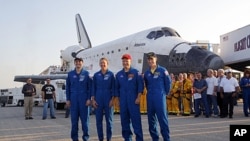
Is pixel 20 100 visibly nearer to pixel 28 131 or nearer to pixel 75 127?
pixel 28 131

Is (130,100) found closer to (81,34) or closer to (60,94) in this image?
(60,94)

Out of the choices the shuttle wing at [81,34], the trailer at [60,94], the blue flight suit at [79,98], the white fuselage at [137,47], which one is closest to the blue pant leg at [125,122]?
the blue flight suit at [79,98]

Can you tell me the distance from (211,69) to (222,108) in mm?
1652

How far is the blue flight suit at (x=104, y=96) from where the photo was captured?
7.04 metres

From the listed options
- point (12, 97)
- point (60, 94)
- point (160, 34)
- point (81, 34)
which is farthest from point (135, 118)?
point (81, 34)

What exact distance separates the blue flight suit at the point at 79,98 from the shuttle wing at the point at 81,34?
26.8 m

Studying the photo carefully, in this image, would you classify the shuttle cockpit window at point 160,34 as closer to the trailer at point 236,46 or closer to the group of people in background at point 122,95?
the trailer at point 236,46

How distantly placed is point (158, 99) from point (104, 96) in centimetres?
119

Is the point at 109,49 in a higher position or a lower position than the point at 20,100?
higher

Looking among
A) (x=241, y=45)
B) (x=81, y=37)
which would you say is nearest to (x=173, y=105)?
(x=241, y=45)

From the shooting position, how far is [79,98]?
7109 millimetres

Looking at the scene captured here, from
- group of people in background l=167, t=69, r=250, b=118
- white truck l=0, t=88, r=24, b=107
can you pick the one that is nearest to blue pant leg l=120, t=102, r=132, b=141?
group of people in background l=167, t=69, r=250, b=118

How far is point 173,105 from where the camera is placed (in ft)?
43.8

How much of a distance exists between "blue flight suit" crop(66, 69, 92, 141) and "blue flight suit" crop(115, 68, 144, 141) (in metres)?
0.82
